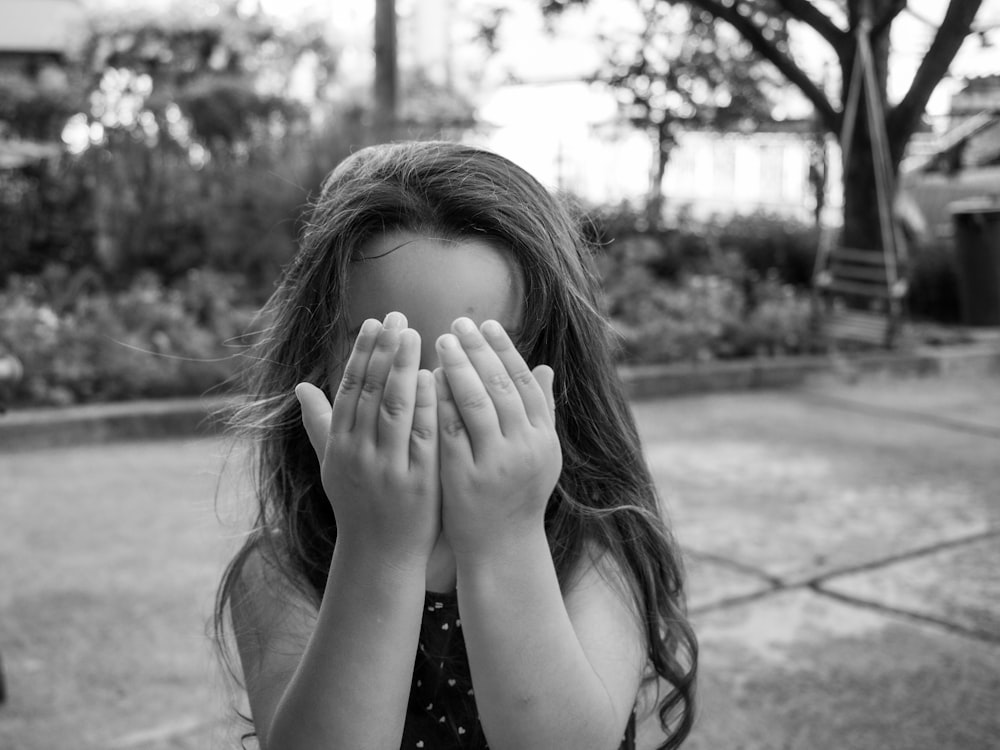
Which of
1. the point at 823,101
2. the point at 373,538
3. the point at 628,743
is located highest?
the point at 823,101

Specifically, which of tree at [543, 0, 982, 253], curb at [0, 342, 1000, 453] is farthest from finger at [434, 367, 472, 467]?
tree at [543, 0, 982, 253]

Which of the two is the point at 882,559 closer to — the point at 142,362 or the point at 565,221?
the point at 565,221

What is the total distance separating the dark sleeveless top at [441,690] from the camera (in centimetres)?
143

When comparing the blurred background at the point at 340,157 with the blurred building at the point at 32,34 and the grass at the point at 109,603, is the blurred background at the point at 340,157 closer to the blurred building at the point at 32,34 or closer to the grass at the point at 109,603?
the grass at the point at 109,603

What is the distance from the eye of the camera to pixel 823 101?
8.55 metres

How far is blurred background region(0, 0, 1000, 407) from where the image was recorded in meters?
6.43

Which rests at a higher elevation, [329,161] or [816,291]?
[329,161]

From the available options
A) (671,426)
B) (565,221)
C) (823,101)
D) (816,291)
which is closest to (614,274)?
(816,291)

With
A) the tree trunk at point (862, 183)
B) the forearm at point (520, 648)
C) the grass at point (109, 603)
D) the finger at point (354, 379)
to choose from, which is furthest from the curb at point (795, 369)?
the finger at point (354, 379)

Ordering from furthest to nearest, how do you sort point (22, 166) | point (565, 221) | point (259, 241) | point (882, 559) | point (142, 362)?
1. point (22, 166)
2. point (259, 241)
3. point (142, 362)
4. point (882, 559)
5. point (565, 221)

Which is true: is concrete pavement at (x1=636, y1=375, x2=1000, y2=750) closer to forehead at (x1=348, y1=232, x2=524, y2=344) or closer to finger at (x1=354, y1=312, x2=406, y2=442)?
forehead at (x1=348, y1=232, x2=524, y2=344)

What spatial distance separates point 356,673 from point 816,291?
265 inches

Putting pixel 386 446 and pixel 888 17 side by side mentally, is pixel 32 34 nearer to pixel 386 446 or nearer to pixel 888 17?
pixel 888 17

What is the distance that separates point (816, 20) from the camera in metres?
8.12
